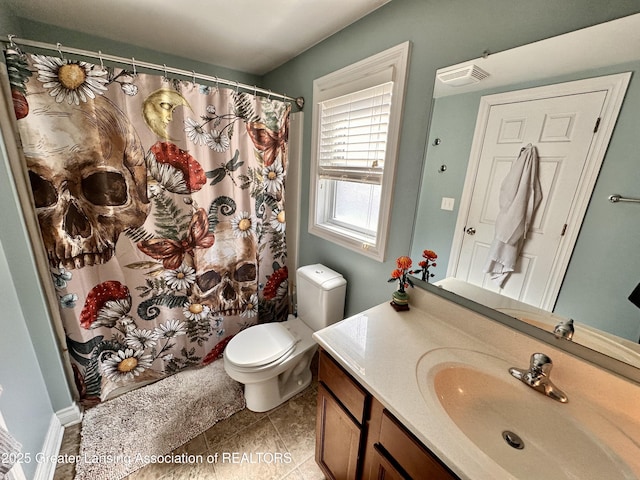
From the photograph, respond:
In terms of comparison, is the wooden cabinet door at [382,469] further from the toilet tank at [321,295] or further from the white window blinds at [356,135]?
the white window blinds at [356,135]

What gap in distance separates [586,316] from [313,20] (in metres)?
1.75

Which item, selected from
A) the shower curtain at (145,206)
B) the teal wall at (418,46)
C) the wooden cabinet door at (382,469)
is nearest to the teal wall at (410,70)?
the teal wall at (418,46)

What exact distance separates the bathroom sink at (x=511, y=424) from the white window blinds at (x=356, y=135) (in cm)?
95

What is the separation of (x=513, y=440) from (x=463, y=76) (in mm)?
1241

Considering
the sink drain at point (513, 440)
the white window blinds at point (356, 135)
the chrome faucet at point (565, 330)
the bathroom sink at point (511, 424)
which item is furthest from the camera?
the white window blinds at point (356, 135)

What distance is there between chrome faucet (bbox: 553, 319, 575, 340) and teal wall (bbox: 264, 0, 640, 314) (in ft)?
1.33

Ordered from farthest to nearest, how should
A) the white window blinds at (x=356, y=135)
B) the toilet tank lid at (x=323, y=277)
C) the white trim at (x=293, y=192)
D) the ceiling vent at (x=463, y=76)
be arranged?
1. the white trim at (x=293, y=192)
2. the toilet tank lid at (x=323, y=277)
3. the white window blinds at (x=356, y=135)
4. the ceiling vent at (x=463, y=76)

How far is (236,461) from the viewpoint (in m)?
1.27

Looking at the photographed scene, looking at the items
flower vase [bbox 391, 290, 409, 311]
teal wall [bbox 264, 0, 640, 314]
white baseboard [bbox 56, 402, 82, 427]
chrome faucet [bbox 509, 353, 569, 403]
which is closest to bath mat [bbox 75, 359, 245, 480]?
white baseboard [bbox 56, 402, 82, 427]

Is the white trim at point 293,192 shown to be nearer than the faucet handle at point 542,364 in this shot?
No

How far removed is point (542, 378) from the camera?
30.5 inches

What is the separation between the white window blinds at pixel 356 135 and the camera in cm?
131

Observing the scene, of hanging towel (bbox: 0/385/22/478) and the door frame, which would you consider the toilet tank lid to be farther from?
hanging towel (bbox: 0/385/22/478)

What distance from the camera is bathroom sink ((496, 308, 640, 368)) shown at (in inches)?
28.6
